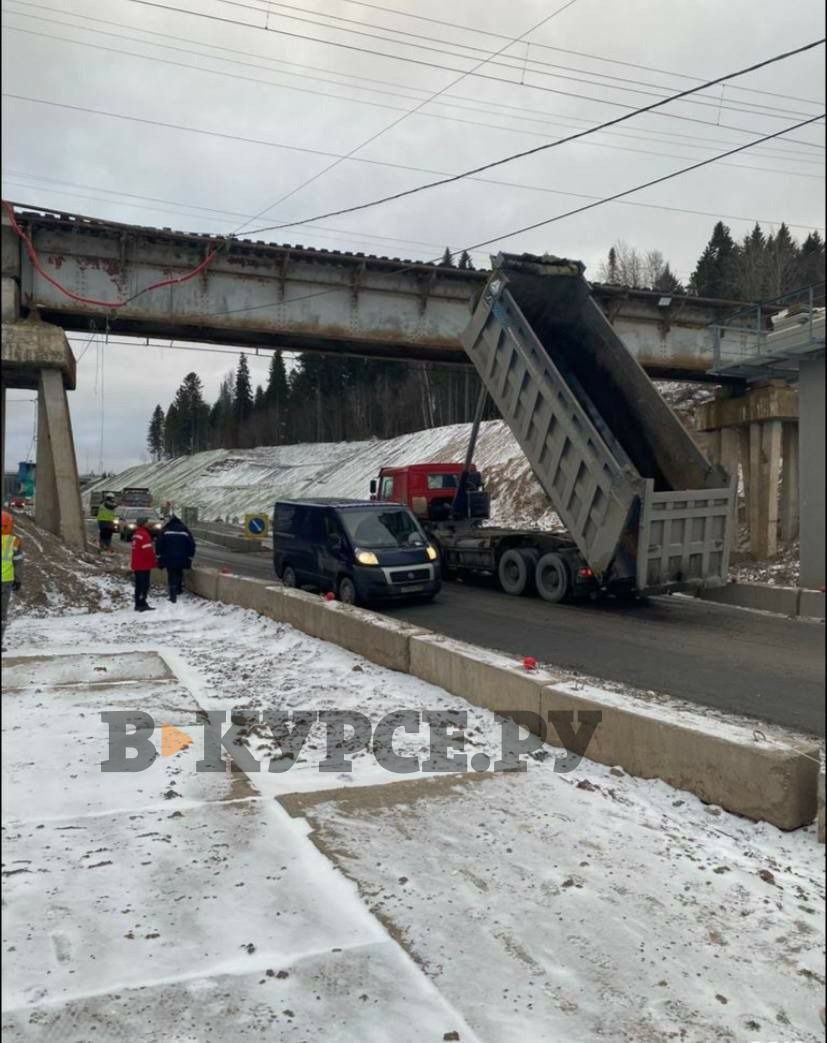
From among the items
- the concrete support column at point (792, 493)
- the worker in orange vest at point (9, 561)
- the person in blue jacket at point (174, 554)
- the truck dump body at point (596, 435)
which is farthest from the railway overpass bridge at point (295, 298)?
the worker in orange vest at point (9, 561)

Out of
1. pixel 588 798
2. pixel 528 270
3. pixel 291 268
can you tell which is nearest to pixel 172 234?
pixel 291 268

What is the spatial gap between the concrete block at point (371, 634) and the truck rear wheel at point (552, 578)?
4.92m

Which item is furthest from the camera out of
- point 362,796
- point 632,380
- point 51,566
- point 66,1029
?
point 632,380

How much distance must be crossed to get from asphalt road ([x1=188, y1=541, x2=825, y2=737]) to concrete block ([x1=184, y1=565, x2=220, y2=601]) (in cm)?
295

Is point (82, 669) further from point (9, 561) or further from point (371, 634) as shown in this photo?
point (371, 634)

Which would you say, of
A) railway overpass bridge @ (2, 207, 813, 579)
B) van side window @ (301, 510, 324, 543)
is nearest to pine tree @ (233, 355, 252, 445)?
railway overpass bridge @ (2, 207, 813, 579)

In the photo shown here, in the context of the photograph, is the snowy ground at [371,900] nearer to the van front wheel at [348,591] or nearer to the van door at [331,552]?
the van front wheel at [348,591]

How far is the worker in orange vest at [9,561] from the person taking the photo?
1.33 m

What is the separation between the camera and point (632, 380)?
12125mm

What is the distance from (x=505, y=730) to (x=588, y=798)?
1.30 meters

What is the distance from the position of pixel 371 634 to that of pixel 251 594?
3.38 m

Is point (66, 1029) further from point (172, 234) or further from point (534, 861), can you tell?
point (172, 234)

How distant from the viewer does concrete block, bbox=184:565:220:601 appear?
1230 cm

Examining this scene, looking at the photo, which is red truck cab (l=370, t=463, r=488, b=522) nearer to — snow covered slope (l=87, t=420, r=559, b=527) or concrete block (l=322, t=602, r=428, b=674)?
concrete block (l=322, t=602, r=428, b=674)
